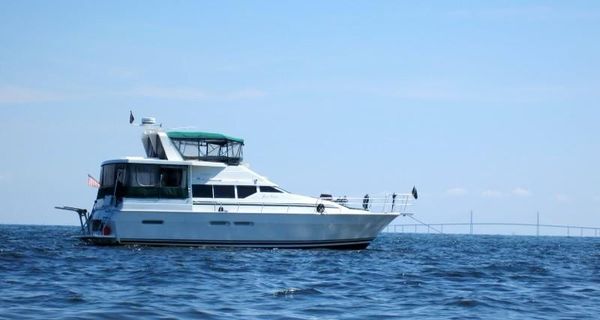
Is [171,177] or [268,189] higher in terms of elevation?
[171,177]

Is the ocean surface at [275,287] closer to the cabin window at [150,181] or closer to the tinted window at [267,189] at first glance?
the cabin window at [150,181]

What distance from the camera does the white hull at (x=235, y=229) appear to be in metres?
36.6

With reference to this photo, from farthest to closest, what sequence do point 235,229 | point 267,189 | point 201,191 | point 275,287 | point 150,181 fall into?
point 267,189
point 201,191
point 235,229
point 150,181
point 275,287

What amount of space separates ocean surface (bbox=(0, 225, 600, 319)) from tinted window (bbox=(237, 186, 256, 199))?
4.27 meters

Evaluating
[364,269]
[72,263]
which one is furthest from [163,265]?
[364,269]

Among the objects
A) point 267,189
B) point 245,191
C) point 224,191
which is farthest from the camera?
point 267,189

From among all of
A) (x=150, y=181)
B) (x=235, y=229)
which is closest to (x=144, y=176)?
(x=150, y=181)

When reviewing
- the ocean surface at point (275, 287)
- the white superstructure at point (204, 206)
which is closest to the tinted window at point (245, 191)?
the white superstructure at point (204, 206)

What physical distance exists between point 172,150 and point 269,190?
442 centimetres

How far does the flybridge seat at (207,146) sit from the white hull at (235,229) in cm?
308

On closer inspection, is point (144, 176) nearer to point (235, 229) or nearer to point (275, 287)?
point (235, 229)

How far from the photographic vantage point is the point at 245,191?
37938 mm

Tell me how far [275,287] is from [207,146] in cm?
1764

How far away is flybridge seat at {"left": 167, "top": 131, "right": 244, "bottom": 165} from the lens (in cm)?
3875
